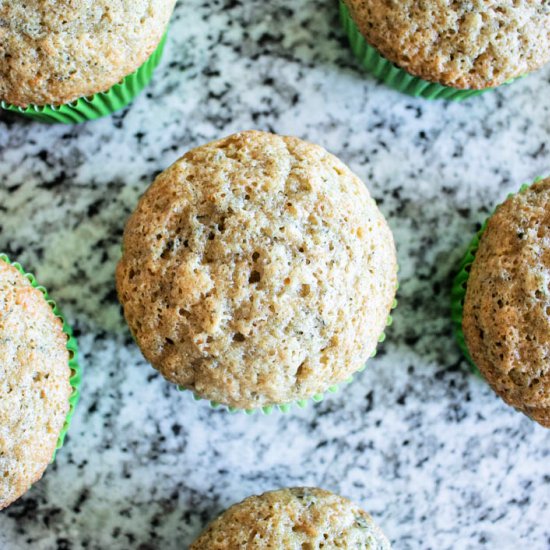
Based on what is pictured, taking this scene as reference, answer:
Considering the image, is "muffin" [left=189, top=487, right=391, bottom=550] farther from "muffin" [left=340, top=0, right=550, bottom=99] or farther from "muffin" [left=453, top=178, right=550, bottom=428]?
"muffin" [left=340, top=0, right=550, bottom=99]

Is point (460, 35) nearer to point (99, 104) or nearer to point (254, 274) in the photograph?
point (254, 274)

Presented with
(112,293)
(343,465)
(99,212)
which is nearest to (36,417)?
(112,293)

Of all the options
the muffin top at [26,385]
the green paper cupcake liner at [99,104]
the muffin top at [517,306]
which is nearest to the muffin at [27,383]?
the muffin top at [26,385]

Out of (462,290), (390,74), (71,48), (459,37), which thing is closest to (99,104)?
(71,48)

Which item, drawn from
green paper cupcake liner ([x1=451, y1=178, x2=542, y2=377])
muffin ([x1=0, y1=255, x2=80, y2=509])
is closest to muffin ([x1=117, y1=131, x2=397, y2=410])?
muffin ([x1=0, y1=255, x2=80, y2=509])

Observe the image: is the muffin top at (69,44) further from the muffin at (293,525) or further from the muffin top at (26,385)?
the muffin at (293,525)
